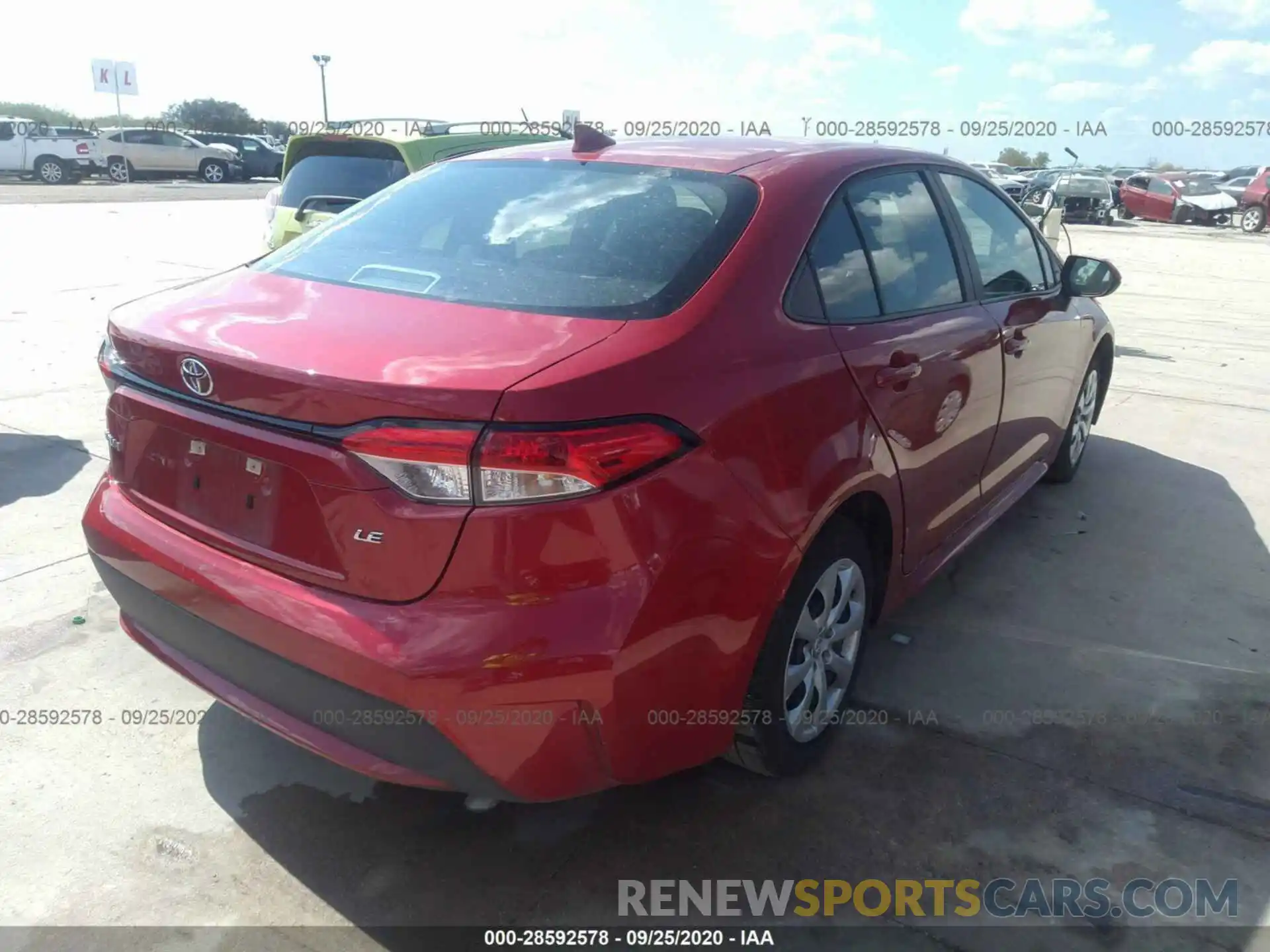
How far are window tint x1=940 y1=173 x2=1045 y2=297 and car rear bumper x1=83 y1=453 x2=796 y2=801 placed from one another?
1.83m

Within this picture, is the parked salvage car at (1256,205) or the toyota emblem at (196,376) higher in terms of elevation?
the parked salvage car at (1256,205)

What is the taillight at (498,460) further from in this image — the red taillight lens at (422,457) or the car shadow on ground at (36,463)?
the car shadow on ground at (36,463)

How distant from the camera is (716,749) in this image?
7.70 ft

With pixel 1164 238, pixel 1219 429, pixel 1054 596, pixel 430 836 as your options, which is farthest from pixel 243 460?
pixel 1164 238

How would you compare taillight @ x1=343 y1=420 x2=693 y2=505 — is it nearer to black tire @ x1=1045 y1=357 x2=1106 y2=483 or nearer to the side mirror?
the side mirror

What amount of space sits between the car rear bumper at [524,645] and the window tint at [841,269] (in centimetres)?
73

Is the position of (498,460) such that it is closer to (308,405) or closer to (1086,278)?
(308,405)

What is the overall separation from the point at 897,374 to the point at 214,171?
33.4 metres

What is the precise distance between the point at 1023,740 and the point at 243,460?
7.81 ft

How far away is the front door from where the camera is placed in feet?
11.7

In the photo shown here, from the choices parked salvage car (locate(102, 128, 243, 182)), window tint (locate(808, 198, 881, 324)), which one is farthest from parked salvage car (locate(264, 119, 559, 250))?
parked salvage car (locate(102, 128, 243, 182))

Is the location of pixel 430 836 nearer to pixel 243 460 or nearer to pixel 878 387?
pixel 243 460

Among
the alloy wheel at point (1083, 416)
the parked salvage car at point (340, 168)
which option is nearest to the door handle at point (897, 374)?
the alloy wheel at point (1083, 416)

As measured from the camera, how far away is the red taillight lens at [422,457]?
185 centimetres
